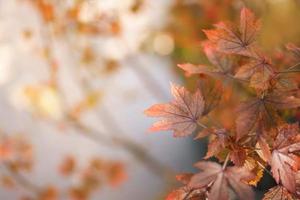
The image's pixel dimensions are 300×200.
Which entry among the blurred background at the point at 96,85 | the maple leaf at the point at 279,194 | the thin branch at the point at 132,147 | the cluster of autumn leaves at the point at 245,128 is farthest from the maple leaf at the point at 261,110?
the thin branch at the point at 132,147

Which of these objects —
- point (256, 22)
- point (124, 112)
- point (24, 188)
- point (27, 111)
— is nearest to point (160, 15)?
point (124, 112)

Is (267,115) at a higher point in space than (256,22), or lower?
lower

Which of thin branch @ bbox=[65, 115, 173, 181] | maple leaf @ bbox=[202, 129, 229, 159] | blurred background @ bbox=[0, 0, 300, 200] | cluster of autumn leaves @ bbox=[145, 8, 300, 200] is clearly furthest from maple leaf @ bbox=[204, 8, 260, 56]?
Answer: thin branch @ bbox=[65, 115, 173, 181]

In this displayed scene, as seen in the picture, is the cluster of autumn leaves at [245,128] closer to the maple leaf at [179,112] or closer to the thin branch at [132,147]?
the maple leaf at [179,112]

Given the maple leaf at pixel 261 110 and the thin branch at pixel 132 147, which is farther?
the thin branch at pixel 132 147

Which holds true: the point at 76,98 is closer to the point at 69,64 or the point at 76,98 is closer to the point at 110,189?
the point at 69,64

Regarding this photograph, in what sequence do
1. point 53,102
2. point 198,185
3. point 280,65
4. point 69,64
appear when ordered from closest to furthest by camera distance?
point 198,185
point 280,65
point 53,102
point 69,64

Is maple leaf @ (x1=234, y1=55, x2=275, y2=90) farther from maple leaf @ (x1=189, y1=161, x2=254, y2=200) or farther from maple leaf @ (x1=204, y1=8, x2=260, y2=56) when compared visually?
Result: maple leaf @ (x1=189, y1=161, x2=254, y2=200)
